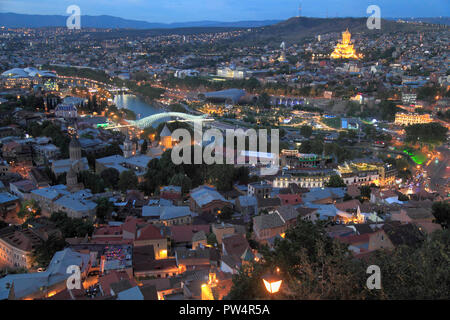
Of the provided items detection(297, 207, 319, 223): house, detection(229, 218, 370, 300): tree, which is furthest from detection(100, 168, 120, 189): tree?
detection(229, 218, 370, 300): tree

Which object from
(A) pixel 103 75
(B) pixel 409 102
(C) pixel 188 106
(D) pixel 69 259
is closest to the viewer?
(D) pixel 69 259

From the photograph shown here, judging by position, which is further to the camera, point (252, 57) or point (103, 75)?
point (252, 57)

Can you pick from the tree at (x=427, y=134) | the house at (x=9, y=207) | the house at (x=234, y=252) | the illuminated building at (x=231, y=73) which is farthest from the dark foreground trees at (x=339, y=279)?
the illuminated building at (x=231, y=73)

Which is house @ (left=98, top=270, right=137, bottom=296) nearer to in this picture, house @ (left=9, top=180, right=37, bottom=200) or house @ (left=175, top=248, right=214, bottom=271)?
house @ (left=175, top=248, right=214, bottom=271)

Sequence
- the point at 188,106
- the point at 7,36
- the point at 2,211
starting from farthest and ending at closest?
the point at 7,36
the point at 188,106
the point at 2,211
